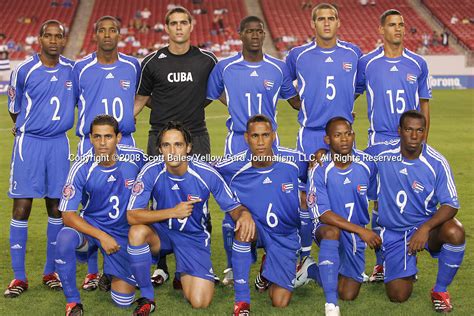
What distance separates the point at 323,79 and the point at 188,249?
1768 millimetres

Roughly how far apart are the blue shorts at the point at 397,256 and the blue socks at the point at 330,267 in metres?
0.55

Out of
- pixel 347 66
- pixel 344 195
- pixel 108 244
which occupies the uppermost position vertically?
pixel 347 66

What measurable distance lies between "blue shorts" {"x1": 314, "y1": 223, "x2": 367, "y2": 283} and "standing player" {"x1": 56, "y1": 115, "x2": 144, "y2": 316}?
1.53 m

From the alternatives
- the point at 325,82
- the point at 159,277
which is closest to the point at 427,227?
the point at 325,82

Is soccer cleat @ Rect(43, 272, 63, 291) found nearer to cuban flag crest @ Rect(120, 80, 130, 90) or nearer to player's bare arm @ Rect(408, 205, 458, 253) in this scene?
cuban flag crest @ Rect(120, 80, 130, 90)

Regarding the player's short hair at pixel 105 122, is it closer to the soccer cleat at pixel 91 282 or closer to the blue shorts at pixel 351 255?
the soccer cleat at pixel 91 282

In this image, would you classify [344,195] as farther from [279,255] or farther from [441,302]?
[441,302]

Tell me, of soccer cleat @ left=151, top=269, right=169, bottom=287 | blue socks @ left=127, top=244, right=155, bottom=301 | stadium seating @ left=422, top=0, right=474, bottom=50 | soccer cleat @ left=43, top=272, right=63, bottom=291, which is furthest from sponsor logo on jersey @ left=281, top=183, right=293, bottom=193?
stadium seating @ left=422, top=0, right=474, bottom=50

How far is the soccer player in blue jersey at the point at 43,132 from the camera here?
524 centimetres

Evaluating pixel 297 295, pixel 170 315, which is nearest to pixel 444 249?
pixel 297 295

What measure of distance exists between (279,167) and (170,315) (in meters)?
1.33

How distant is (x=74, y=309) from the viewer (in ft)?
14.9

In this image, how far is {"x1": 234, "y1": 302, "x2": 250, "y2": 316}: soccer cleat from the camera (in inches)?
179

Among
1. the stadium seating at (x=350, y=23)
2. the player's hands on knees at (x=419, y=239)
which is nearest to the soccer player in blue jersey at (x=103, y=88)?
the player's hands on knees at (x=419, y=239)
